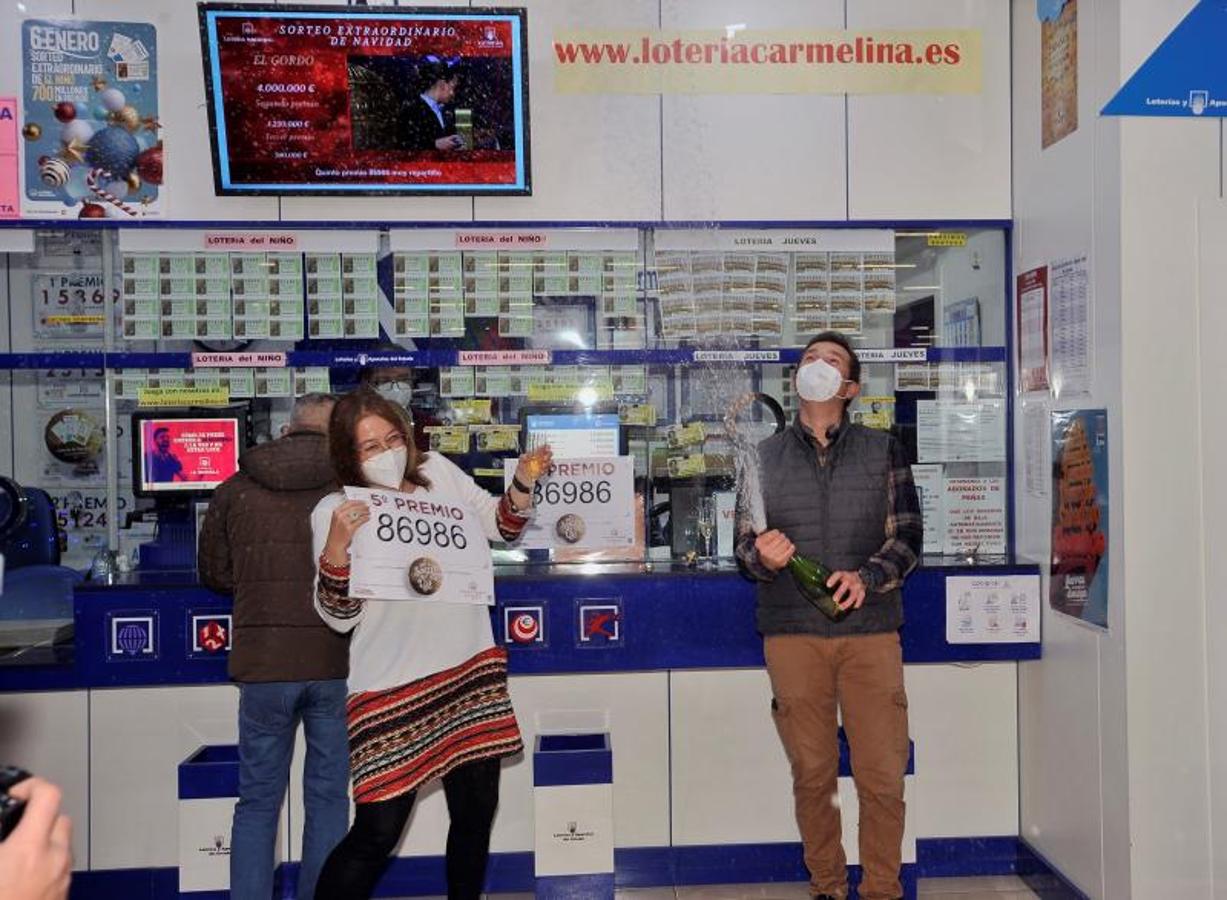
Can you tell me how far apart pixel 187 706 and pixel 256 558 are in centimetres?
106

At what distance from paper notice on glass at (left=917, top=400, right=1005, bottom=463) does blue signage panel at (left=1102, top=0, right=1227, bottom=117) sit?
1.33 metres

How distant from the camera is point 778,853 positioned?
13.6 ft

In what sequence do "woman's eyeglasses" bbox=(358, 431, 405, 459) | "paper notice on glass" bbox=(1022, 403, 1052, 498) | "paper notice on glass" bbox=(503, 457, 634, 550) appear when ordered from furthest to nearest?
"paper notice on glass" bbox=(503, 457, 634, 550), "paper notice on glass" bbox=(1022, 403, 1052, 498), "woman's eyeglasses" bbox=(358, 431, 405, 459)

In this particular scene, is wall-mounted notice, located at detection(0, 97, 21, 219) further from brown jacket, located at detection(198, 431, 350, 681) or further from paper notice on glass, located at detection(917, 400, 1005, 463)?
paper notice on glass, located at detection(917, 400, 1005, 463)

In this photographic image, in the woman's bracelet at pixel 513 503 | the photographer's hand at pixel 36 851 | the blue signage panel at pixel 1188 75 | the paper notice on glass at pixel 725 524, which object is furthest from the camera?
the paper notice on glass at pixel 725 524

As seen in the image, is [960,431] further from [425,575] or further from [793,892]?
[425,575]

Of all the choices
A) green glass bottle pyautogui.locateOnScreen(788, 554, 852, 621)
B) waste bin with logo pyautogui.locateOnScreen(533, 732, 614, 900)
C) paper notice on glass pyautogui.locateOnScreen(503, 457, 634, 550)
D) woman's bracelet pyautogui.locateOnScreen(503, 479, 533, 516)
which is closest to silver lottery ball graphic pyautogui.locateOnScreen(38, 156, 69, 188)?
paper notice on glass pyautogui.locateOnScreen(503, 457, 634, 550)

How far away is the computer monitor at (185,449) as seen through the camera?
4.34 m

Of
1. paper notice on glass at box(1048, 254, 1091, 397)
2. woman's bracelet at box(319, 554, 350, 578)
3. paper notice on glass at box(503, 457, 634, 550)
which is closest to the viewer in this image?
woman's bracelet at box(319, 554, 350, 578)

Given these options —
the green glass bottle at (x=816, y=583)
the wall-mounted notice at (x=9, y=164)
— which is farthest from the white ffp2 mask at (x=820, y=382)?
the wall-mounted notice at (x=9, y=164)

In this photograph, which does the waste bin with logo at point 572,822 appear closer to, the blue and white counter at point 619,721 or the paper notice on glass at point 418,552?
the blue and white counter at point 619,721

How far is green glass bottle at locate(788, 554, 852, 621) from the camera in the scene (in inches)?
132

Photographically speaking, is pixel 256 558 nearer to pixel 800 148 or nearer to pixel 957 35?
pixel 800 148

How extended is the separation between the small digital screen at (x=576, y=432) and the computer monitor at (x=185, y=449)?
108 cm
